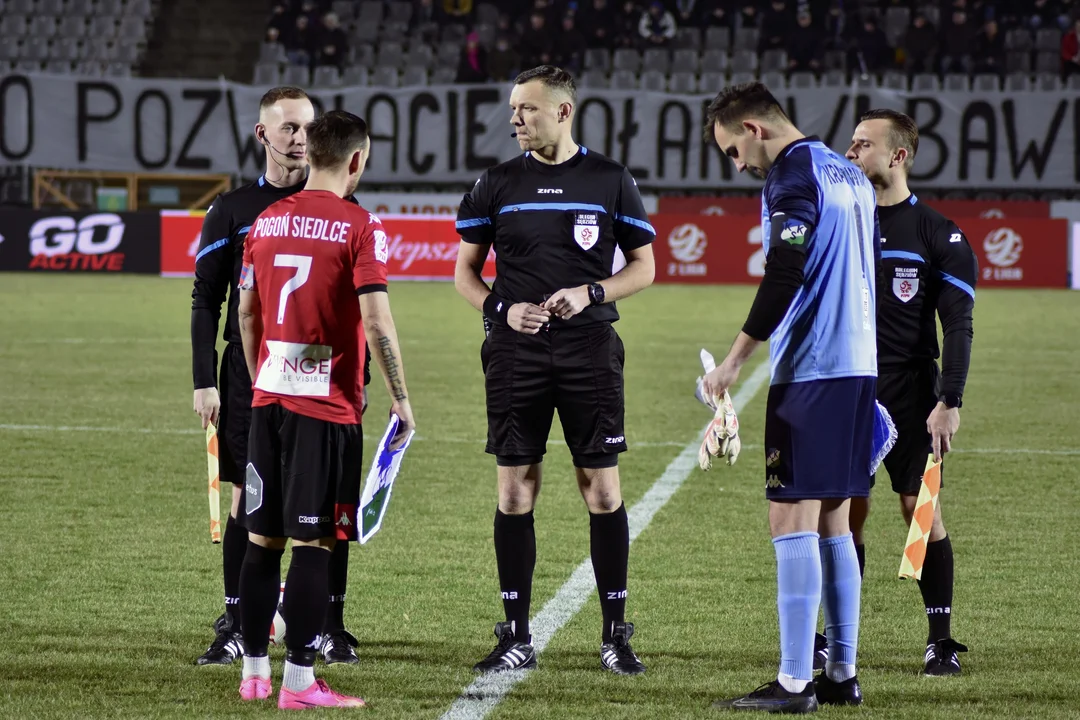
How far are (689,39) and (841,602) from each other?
27.1 metres

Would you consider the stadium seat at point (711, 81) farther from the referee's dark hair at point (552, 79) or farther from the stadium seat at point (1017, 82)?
the referee's dark hair at point (552, 79)

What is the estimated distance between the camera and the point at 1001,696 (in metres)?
4.52

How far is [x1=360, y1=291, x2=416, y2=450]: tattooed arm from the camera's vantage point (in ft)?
14.0

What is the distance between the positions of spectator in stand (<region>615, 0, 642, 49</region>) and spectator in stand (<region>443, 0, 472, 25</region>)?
3307 millimetres

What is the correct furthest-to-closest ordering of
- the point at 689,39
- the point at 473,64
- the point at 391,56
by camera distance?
the point at 391,56 → the point at 689,39 → the point at 473,64

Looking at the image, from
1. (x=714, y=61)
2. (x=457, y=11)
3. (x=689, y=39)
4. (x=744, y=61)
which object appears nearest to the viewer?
(x=744, y=61)

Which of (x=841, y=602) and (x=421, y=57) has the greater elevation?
(x=421, y=57)

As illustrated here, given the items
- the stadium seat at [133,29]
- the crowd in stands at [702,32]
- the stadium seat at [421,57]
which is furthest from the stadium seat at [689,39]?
the stadium seat at [133,29]

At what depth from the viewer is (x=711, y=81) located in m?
29.1

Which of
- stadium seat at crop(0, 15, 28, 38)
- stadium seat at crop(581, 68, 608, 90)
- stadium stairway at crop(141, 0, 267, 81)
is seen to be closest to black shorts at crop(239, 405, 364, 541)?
stadium seat at crop(581, 68, 608, 90)

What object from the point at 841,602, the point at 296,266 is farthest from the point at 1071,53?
the point at 296,266

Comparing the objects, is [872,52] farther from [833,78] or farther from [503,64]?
[503,64]

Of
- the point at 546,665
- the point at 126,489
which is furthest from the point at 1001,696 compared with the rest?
the point at 126,489

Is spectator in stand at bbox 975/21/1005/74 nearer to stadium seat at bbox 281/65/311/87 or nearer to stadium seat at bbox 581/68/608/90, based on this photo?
stadium seat at bbox 581/68/608/90
